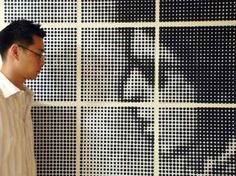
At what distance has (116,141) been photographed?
2635mm

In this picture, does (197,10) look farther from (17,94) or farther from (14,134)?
(14,134)

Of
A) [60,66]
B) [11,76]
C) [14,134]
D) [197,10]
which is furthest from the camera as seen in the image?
[60,66]

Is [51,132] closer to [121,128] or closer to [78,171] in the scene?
[78,171]

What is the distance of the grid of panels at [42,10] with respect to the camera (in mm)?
2645

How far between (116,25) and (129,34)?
0.11 m

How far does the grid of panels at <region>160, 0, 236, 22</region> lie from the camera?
252cm

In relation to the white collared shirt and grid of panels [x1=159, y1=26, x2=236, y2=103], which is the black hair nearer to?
the white collared shirt

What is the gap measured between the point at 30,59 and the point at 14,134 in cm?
46

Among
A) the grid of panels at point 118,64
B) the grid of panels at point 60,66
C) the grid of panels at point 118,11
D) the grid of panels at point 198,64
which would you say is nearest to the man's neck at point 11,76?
the grid of panels at point 60,66

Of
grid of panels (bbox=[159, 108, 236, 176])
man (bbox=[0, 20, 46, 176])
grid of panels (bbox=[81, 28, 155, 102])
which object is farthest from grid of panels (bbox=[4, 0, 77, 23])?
grid of panels (bbox=[159, 108, 236, 176])

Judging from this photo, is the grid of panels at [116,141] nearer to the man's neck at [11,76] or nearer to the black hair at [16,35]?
the man's neck at [11,76]

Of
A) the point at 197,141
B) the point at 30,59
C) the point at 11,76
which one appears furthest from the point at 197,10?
the point at 11,76

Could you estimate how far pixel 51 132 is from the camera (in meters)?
2.68

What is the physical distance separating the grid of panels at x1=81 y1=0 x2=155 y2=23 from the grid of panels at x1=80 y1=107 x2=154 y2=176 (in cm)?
62
